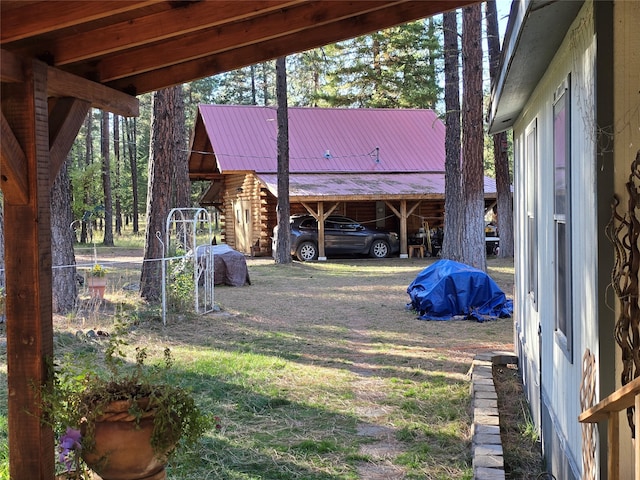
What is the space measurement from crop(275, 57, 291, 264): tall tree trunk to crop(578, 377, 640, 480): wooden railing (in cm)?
1915

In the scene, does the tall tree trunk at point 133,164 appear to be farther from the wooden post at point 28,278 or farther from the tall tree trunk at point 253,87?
the wooden post at point 28,278

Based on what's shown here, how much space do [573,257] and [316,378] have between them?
14.7ft

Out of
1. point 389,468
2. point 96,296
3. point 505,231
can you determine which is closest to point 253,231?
point 505,231

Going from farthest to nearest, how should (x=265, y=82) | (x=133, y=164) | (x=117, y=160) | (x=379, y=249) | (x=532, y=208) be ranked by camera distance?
(x=265, y=82) < (x=117, y=160) < (x=133, y=164) < (x=379, y=249) < (x=532, y=208)

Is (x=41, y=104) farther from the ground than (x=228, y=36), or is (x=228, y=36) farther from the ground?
(x=228, y=36)

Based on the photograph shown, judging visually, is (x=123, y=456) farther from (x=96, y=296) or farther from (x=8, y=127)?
(x=96, y=296)

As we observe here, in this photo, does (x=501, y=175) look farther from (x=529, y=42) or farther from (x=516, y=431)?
(x=529, y=42)

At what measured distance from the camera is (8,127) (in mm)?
3324

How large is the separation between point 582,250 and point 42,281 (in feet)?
8.66

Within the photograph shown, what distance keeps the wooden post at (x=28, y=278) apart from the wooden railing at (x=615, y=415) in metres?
2.55

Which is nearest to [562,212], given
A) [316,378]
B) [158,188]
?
[316,378]

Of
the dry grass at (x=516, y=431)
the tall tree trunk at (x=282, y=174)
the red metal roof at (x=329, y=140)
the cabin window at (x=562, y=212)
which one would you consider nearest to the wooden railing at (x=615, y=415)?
the cabin window at (x=562, y=212)

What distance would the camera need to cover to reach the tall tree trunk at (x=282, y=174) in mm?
21531

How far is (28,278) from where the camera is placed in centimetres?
345
